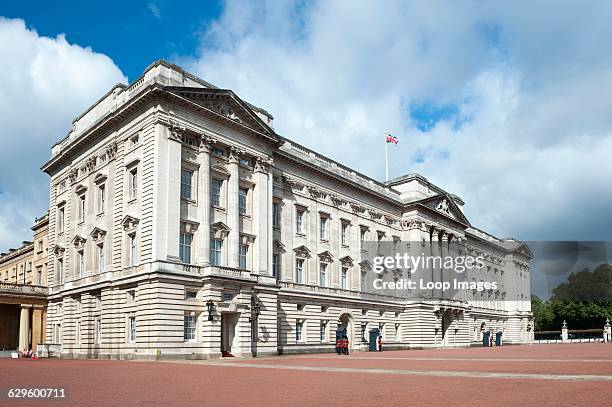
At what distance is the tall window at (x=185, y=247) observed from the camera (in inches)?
1732

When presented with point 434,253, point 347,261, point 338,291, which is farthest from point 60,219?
point 434,253

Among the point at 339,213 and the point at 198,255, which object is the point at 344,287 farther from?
the point at 198,255

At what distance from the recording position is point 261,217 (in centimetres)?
5088

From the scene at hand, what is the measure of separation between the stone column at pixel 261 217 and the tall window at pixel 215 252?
4027 mm

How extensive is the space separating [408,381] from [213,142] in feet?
98.4

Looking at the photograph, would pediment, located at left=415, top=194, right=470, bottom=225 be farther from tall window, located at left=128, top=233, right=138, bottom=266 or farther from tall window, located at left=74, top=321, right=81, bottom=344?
tall window, located at left=74, top=321, right=81, bottom=344

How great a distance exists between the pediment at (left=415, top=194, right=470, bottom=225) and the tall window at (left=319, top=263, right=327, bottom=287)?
18.8 meters

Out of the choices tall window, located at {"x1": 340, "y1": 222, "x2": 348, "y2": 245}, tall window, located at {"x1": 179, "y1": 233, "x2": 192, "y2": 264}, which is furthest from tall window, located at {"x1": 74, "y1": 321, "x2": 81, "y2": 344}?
tall window, located at {"x1": 340, "y1": 222, "x2": 348, "y2": 245}

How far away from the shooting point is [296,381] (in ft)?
70.8

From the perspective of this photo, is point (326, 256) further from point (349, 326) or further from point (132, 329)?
point (132, 329)

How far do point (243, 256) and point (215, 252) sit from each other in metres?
3.53

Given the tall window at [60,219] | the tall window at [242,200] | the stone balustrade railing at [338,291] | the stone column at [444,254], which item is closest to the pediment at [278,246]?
the stone balustrade railing at [338,291]

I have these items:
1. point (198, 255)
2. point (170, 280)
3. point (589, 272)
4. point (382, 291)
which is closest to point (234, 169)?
point (198, 255)

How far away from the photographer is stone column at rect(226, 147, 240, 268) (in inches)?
1848
